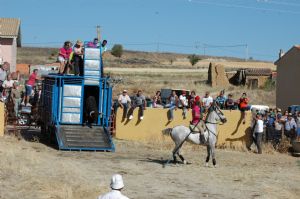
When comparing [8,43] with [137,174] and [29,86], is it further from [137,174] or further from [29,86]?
[137,174]

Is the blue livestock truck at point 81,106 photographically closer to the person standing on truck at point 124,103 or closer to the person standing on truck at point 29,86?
the person standing on truck at point 29,86

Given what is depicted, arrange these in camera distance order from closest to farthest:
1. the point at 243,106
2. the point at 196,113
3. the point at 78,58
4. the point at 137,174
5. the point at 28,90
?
the point at 137,174, the point at 196,113, the point at 78,58, the point at 28,90, the point at 243,106

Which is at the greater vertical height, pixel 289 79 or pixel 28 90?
pixel 289 79

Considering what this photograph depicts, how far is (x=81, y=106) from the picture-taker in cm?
2578

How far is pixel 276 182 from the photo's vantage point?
788 inches

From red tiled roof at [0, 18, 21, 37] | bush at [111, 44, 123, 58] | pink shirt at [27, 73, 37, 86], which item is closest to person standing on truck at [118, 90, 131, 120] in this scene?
pink shirt at [27, 73, 37, 86]

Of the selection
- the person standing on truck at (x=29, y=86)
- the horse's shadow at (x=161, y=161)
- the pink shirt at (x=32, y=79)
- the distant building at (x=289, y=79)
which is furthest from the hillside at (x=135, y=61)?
the horse's shadow at (x=161, y=161)

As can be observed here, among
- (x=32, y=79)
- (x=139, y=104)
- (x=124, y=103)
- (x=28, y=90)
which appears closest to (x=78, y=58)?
(x=32, y=79)

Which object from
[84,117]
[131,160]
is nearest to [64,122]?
[84,117]

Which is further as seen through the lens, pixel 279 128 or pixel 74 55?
pixel 279 128

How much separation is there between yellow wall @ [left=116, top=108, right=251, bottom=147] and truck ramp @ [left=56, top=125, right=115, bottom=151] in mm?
3717

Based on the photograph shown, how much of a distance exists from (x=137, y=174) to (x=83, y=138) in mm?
5499

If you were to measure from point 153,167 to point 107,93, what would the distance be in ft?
18.3

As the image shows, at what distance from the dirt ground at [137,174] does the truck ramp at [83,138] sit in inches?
18.0
